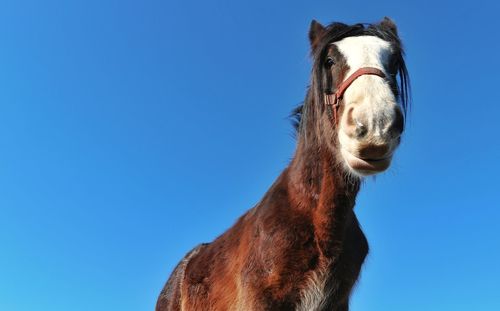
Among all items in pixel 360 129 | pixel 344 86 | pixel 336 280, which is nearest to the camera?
pixel 360 129

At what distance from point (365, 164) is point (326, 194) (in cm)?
79

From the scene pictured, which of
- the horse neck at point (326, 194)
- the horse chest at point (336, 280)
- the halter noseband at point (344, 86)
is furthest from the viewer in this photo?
the horse neck at point (326, 194)

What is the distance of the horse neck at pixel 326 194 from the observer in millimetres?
4734

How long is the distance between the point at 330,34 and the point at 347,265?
241 cm

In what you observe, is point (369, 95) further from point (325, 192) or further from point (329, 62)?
point (325, 192)

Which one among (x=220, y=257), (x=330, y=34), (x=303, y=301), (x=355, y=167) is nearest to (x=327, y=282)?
(x=303, y=301)

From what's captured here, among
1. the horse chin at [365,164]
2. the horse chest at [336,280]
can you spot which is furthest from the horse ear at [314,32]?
the horse chest at [336,280]

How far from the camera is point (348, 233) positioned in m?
5.05

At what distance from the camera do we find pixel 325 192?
484cm

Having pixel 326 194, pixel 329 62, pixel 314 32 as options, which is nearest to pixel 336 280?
pixel 326 194

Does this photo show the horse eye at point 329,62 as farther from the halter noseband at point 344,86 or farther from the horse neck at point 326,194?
the horse neck at point 326,194

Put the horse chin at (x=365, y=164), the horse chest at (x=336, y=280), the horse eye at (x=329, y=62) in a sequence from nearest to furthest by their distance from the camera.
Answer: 1. the horse chin at (x=365, y=164)
2. the horse chest at (x=336, y=280)
3. the horse eye at (x=329, y=62)

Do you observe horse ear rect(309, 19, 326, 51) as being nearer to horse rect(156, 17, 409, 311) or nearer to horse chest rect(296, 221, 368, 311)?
horse rect(156, 17, 409, 311)

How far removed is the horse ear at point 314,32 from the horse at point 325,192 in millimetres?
208
